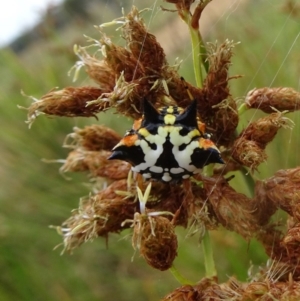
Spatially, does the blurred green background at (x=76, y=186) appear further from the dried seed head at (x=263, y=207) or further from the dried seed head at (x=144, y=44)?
the dried seed head at (x=144, y=44)

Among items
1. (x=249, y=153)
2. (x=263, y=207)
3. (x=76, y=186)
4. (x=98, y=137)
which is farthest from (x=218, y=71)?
(x=76, y=186)

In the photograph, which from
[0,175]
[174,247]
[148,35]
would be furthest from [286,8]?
[0,175]

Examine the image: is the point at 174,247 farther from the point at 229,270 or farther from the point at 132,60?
the point at 229,270

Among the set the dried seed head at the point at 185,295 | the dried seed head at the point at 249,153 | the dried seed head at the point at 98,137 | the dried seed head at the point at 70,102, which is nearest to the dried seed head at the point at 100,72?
the dried seed head at the point at 70,102

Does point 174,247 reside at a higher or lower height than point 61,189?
lower

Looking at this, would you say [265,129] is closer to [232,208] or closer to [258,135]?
[258,135]

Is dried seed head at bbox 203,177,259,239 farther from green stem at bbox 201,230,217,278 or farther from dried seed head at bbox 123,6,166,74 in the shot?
dried seed head at bbox 123,6,166,74
